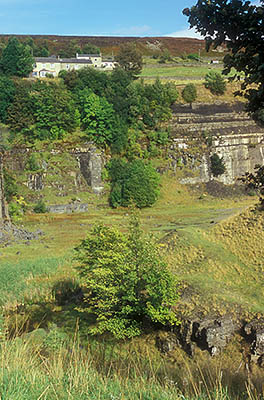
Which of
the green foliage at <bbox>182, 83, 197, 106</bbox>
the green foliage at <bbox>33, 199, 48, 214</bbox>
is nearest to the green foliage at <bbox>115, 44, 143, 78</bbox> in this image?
the green foliage at <bbox>182, 83, 197, 106</bbox>

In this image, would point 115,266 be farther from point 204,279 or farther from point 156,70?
point 156,70

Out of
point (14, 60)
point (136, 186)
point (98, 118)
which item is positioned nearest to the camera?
point (136, 186)

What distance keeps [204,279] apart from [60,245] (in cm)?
1257

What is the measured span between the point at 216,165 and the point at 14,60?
3122 cm

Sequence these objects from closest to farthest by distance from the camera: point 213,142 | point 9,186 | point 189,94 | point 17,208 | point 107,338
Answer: point 107,338 → point 17,208 → point 9,186 → point 213,142 → point 189,94

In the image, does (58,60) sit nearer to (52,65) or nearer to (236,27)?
(52,65)

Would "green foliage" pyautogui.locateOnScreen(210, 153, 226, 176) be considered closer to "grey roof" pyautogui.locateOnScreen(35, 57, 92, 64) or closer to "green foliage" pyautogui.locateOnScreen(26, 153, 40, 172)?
"green foliage" pyautogui.locateOnScreen(26, 153, 40, 172)

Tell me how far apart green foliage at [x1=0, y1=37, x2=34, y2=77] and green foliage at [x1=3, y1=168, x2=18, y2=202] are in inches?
811

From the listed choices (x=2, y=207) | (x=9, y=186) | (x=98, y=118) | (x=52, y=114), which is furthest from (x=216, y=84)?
(x=2, y=207)

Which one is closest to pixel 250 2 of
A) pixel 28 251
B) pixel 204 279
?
pixel 204 279

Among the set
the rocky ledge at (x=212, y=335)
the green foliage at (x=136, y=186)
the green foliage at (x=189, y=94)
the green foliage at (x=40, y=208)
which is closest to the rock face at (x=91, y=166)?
the green foliage at (x=136, y=186)

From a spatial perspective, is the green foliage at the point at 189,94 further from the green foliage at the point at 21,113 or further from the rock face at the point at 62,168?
the green foliage at the point at 21,113

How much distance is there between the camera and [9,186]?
39.3 metres

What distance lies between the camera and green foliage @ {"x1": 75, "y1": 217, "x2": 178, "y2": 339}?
49.4ft
